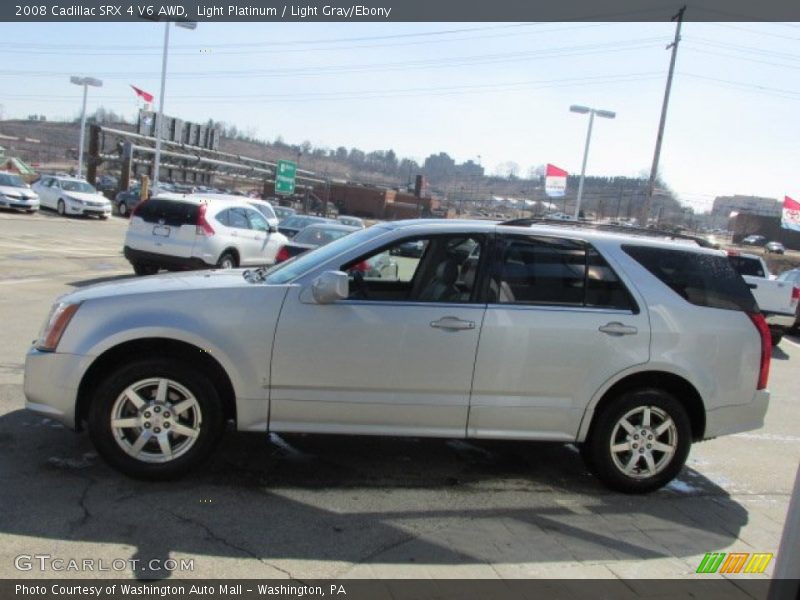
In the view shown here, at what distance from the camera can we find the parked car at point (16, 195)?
2778cm

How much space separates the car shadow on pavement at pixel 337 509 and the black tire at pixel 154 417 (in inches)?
5.5

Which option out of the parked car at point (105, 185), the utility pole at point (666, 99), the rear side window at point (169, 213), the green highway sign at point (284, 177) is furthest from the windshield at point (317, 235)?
the parked car at point (105, 185)

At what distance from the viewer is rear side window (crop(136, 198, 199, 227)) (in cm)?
1286

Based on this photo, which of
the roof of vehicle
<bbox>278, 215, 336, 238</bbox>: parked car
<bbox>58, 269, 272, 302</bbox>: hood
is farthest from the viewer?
<bbox>278, 215, 336, 238</bbox>: parked car

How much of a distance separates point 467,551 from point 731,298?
103 inches

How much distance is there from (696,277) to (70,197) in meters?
31.1

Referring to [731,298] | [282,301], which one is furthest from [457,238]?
[731,298]

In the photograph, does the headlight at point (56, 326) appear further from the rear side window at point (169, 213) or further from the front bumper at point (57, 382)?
the rear side window at point (169, 213)

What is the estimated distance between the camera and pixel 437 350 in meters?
4.32

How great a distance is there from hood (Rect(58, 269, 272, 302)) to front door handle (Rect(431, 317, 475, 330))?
1226mm

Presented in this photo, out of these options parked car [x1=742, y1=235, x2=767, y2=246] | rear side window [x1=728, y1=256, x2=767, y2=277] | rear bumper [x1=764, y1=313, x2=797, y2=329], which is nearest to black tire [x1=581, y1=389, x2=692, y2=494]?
rear bumper [x1=764, y1=313, x2=797, y2=329]

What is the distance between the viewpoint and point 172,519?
3.77 meters

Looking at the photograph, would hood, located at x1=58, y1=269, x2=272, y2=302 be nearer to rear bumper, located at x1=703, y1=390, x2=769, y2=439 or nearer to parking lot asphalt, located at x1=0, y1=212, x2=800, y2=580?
parking lot asphalt, located at x1=0, y1=212, x2=800, y2=580

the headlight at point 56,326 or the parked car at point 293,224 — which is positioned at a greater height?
the parked car at point 293,224
